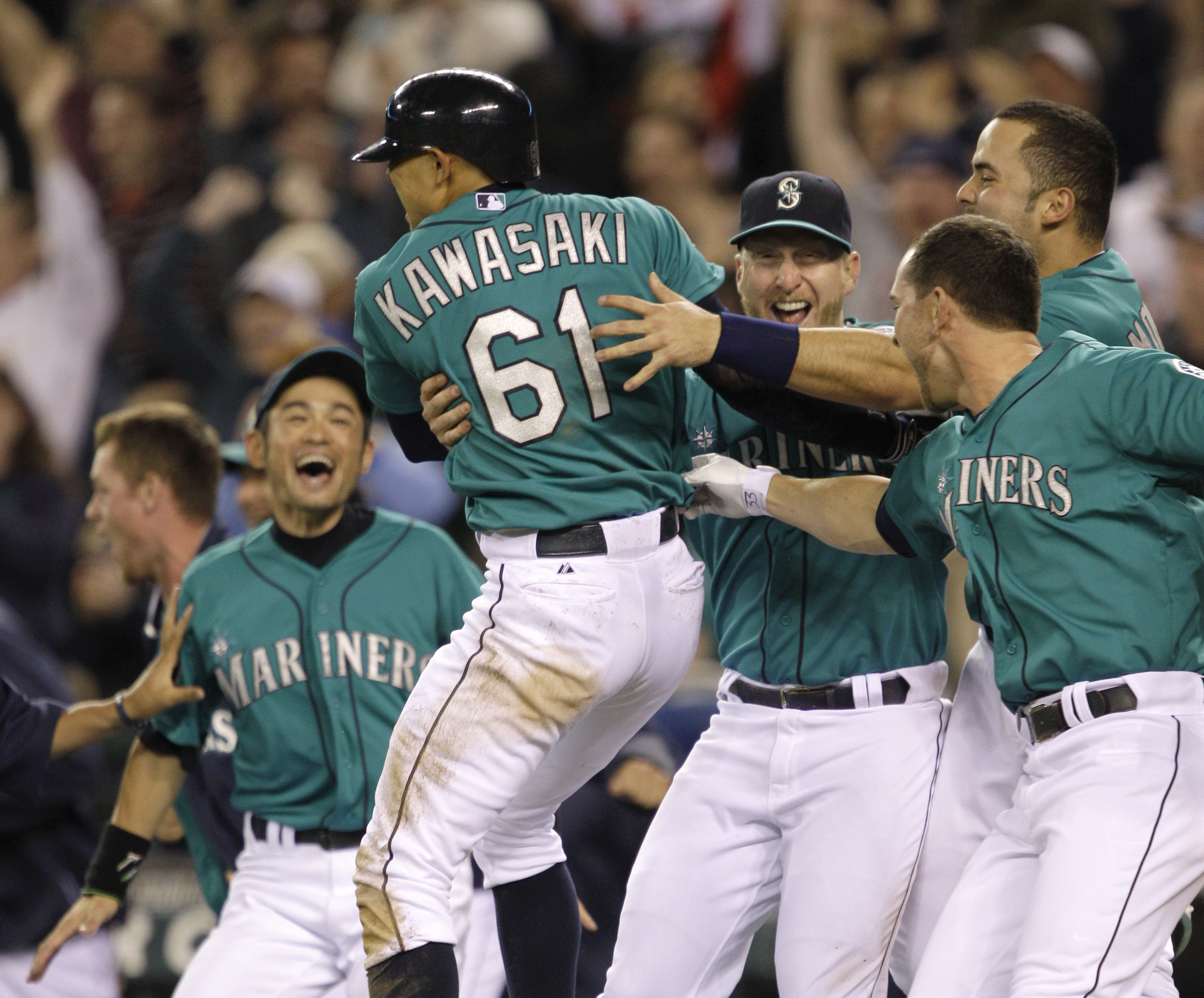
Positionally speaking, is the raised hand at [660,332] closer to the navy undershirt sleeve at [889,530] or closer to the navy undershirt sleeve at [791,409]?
the navy undershirt sleeve at [791,409]

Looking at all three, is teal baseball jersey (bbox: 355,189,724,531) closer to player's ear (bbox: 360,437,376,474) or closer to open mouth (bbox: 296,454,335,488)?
open mouth (bbox: 296,454,335,488)

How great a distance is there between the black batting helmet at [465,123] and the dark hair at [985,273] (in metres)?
0.88

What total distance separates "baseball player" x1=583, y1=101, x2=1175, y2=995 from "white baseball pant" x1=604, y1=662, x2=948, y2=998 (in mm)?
114

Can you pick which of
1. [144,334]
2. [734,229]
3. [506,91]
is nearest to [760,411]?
[506,91]

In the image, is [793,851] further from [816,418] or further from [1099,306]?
[1099,306]

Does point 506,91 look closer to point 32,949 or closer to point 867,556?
point 867,556

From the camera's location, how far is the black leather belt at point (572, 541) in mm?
3330

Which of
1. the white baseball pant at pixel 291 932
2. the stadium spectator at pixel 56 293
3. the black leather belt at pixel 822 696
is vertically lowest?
the white baseball pant at pixel 291 932

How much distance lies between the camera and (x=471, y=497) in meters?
3.49

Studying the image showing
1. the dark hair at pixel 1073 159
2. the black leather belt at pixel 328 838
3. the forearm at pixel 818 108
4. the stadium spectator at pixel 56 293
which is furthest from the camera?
the stadium spectator at pixel 56 293

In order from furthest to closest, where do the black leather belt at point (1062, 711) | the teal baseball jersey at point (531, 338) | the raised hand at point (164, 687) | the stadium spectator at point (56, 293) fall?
1. the stadium spectator at point (56, 293)
2. the raised hand at point (164, 687)
3. the teal baseball jersey at point (531, 338)
4. the black leather belt at point (1062, 711)

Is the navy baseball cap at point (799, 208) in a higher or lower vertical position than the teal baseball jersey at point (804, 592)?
higher

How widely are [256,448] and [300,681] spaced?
0.77 metres

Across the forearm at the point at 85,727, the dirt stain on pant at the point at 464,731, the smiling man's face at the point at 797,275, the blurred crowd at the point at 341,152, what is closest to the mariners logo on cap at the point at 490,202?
the smiling man's face at the point at 797,275
